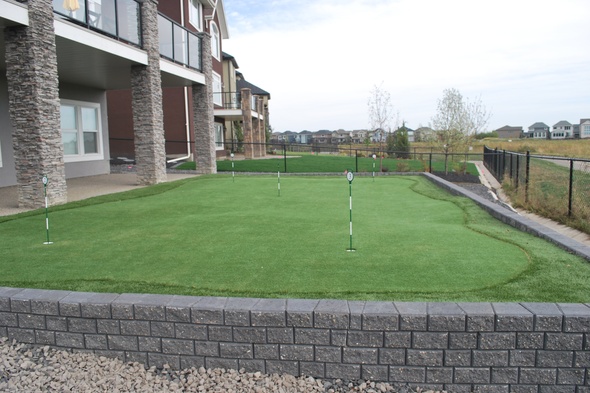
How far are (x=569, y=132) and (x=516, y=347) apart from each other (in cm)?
14065

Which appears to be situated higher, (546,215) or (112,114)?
(112,114)

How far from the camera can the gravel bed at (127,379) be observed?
3666 millimetres

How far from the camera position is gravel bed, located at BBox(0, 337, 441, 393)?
3666 mm

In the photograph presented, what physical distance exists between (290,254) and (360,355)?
209cm

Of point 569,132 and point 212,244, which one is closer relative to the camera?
point 212,244

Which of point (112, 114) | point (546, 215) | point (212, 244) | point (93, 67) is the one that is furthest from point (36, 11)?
point (112, 114)

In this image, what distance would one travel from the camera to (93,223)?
26.6 ft

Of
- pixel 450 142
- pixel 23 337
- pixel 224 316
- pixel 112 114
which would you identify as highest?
pixel 112 114

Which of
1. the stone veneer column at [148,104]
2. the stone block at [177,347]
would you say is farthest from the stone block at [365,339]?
the stone veneer column at [148,104]

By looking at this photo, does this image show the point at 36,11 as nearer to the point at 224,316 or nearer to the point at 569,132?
the point at 224,316

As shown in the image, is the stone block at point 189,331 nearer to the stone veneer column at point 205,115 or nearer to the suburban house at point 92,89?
the suburban house at point 92,89

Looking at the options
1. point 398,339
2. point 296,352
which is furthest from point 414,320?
point 296,352

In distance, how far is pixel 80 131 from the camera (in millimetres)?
17234

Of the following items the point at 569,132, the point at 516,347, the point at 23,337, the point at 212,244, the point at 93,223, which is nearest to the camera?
the point at 516,347
